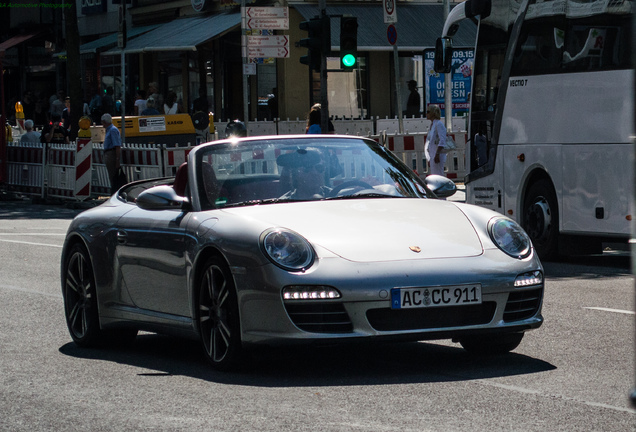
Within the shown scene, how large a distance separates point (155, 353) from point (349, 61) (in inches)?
552

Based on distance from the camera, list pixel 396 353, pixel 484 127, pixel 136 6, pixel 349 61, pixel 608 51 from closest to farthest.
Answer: pixel 396 353 → pixel 608 51 → pixel 484 127 → pixel 349 61 → pixel 136 6

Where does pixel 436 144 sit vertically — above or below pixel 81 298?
above

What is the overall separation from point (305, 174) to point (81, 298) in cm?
192

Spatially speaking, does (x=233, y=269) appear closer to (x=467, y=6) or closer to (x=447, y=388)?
(x=447, y=388)

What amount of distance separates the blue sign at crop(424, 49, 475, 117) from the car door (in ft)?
74.7

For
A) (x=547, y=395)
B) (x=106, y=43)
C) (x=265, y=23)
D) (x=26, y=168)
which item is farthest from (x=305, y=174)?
(x=106, y=43)

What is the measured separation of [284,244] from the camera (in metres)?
6.79

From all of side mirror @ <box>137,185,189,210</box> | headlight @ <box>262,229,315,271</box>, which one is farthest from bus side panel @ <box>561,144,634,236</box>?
headlight @ <box>262,229,315,271</box>

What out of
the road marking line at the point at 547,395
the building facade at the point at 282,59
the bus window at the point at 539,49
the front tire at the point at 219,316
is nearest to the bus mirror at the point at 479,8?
the bus window at the point at 539,49

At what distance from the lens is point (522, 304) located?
707 centimetres

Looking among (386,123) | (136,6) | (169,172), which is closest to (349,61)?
(169,172)

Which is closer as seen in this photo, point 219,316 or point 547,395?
point 547,395

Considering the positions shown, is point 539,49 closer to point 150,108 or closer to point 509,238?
point 509,238

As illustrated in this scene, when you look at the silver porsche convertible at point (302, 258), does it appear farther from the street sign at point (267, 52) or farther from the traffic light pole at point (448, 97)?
the traffic light pole at point (448, 97)
